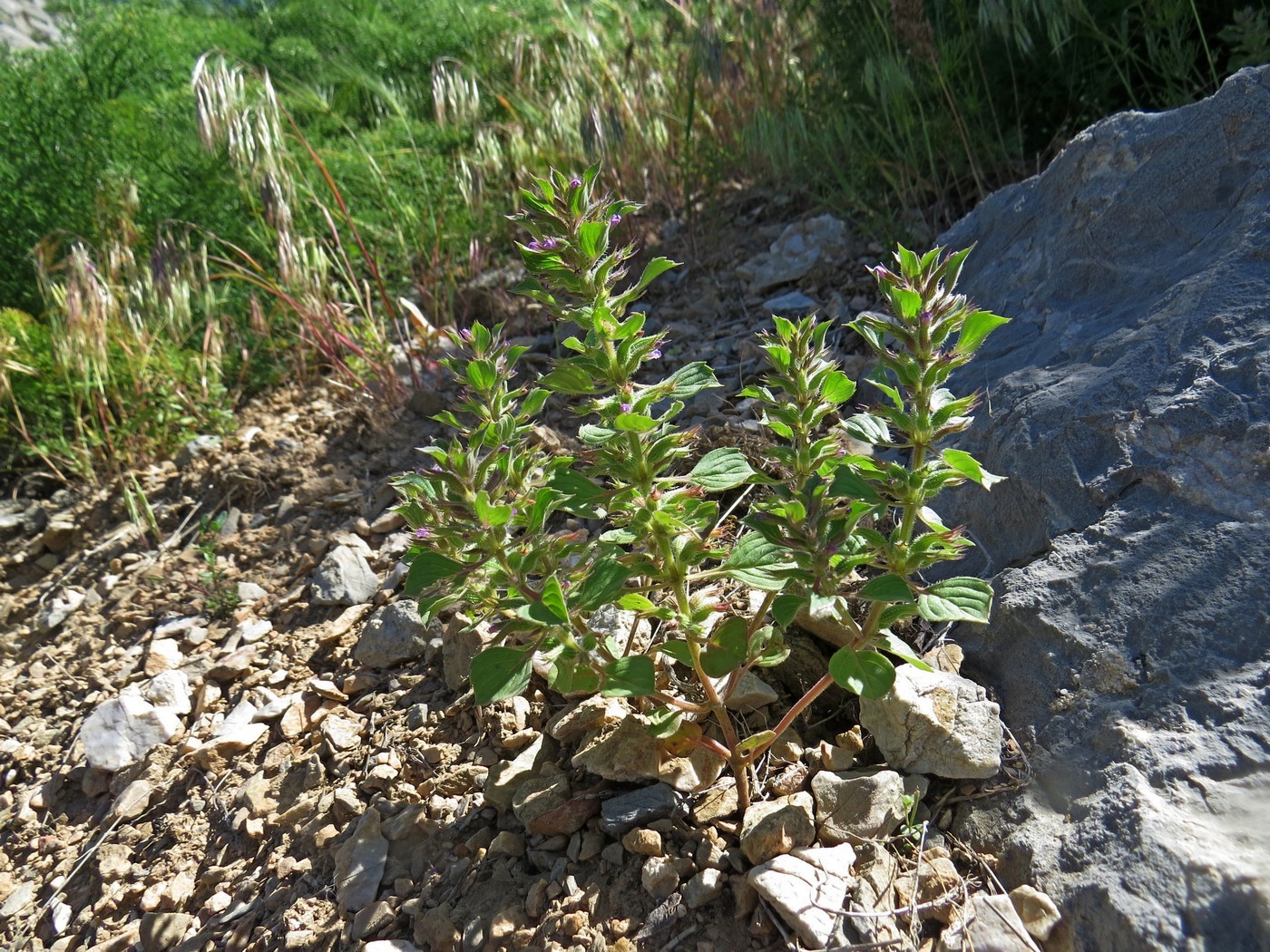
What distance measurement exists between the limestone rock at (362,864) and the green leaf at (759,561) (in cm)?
109

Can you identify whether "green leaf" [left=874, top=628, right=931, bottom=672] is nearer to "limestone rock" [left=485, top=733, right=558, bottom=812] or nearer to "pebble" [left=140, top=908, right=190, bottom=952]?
"limestone rock" [left=485, top=733, right=558, bottom=812]

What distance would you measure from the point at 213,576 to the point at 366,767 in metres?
1.35

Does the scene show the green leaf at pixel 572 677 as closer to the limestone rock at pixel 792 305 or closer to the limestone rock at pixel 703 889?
the limestone rock at pixel 703 889

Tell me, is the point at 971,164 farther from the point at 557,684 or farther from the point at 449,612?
the point at 557,684

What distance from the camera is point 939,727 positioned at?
1818mm

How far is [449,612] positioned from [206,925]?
971mm

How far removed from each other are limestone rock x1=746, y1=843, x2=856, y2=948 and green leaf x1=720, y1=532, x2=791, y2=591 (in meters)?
0.53

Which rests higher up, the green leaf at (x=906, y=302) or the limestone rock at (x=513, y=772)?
the green leaf at (x=906, y=302)

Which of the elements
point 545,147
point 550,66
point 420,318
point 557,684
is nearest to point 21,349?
point 420,318

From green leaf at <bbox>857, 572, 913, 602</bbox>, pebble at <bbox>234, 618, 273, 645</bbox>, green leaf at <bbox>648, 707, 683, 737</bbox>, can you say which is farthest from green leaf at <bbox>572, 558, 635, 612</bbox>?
pebble at <bbox>234, 618, 273, 645</bbox>

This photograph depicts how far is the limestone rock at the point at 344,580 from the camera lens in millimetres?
2928

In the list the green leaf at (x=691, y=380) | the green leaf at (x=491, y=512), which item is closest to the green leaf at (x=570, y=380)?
the green leaf at (x=691, y=380)

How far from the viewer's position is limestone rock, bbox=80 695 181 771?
264 cm

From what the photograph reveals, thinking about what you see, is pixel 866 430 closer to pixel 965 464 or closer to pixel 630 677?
A: pixel 965 464
